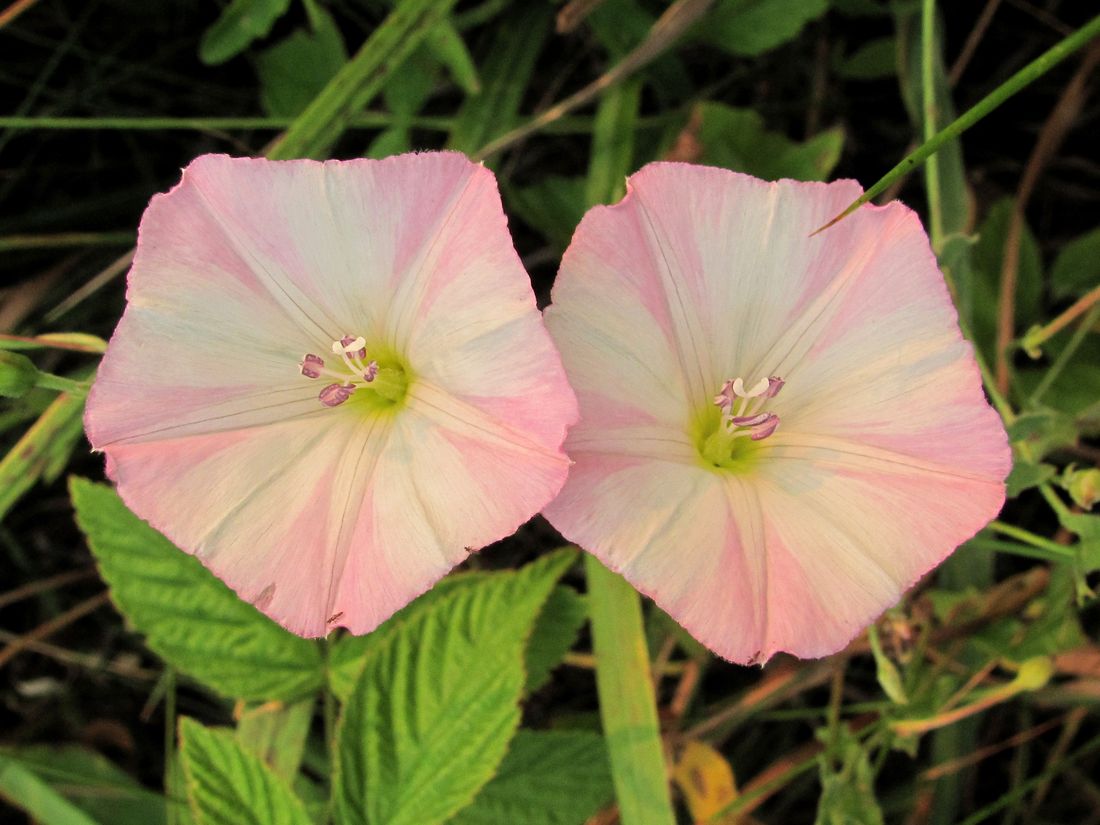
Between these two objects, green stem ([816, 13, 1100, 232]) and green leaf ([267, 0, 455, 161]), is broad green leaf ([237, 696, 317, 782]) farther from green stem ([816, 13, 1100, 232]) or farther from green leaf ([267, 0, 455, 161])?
green stem ([816, 13, 1100, 232])

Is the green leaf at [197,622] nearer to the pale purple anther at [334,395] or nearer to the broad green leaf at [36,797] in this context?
the broad green leaf at [36,797]

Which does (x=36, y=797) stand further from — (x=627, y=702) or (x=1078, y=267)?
(x=1078, y=267)

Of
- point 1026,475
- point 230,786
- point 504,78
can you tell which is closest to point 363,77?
point 504,78

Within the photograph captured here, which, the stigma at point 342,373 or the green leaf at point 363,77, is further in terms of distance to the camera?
the green leaf at point 363,77

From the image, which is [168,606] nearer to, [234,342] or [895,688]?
[234,342]

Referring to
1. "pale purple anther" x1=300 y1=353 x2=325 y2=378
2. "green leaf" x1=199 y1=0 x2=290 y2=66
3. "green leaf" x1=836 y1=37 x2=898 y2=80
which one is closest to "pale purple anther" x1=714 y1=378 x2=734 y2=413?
"pale purple anther" x1=300 y1=353 x2=325 y2=378

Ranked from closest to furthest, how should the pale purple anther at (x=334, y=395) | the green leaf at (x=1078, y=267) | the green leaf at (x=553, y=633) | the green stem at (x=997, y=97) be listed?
the green stem at (x=997, y=97), the pale purple anther at (x=334, y=395), the green leaf at (x=553, y=633), the green leaf at (x=1078, y=267)

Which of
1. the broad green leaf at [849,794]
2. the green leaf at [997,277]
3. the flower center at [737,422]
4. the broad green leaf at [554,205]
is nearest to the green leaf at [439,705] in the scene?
the flower center at [737,422]
